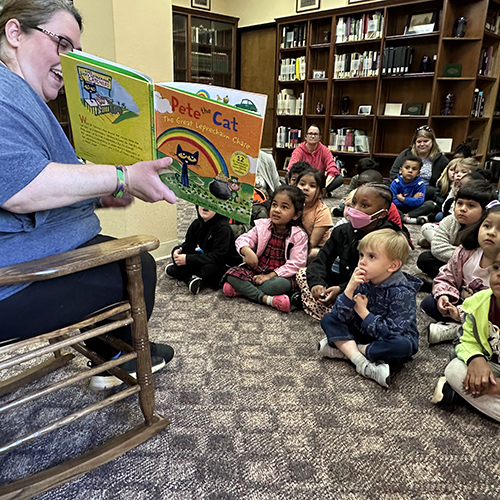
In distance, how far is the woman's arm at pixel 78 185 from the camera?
89cm

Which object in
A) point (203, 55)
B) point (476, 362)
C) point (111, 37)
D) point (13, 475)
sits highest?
point (203, 55)

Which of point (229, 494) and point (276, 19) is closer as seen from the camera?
point (229, 494)

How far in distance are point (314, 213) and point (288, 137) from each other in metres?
4.08

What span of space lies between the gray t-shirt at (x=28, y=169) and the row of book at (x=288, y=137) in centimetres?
538

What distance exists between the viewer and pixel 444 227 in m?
2.40

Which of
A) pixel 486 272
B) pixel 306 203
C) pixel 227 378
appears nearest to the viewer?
pixel 227 378

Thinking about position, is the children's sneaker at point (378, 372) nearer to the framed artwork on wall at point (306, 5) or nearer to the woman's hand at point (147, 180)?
the woman's hand at point (147, 180)

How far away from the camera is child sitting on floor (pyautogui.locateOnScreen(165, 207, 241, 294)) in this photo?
2.38m

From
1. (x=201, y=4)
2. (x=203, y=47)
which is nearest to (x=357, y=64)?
(x=203, y=47)

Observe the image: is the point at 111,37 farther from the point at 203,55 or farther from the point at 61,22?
the point at 203,55

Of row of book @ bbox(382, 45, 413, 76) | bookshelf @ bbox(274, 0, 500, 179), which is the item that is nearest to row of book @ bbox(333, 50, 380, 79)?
bookshelf @ bbox(274, 0, 500, 179)

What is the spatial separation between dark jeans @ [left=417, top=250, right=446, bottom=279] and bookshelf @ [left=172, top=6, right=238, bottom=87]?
4.53 metres

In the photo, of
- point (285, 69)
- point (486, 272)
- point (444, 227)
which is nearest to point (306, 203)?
point (444, 227)

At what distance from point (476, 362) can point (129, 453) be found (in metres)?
1.09
